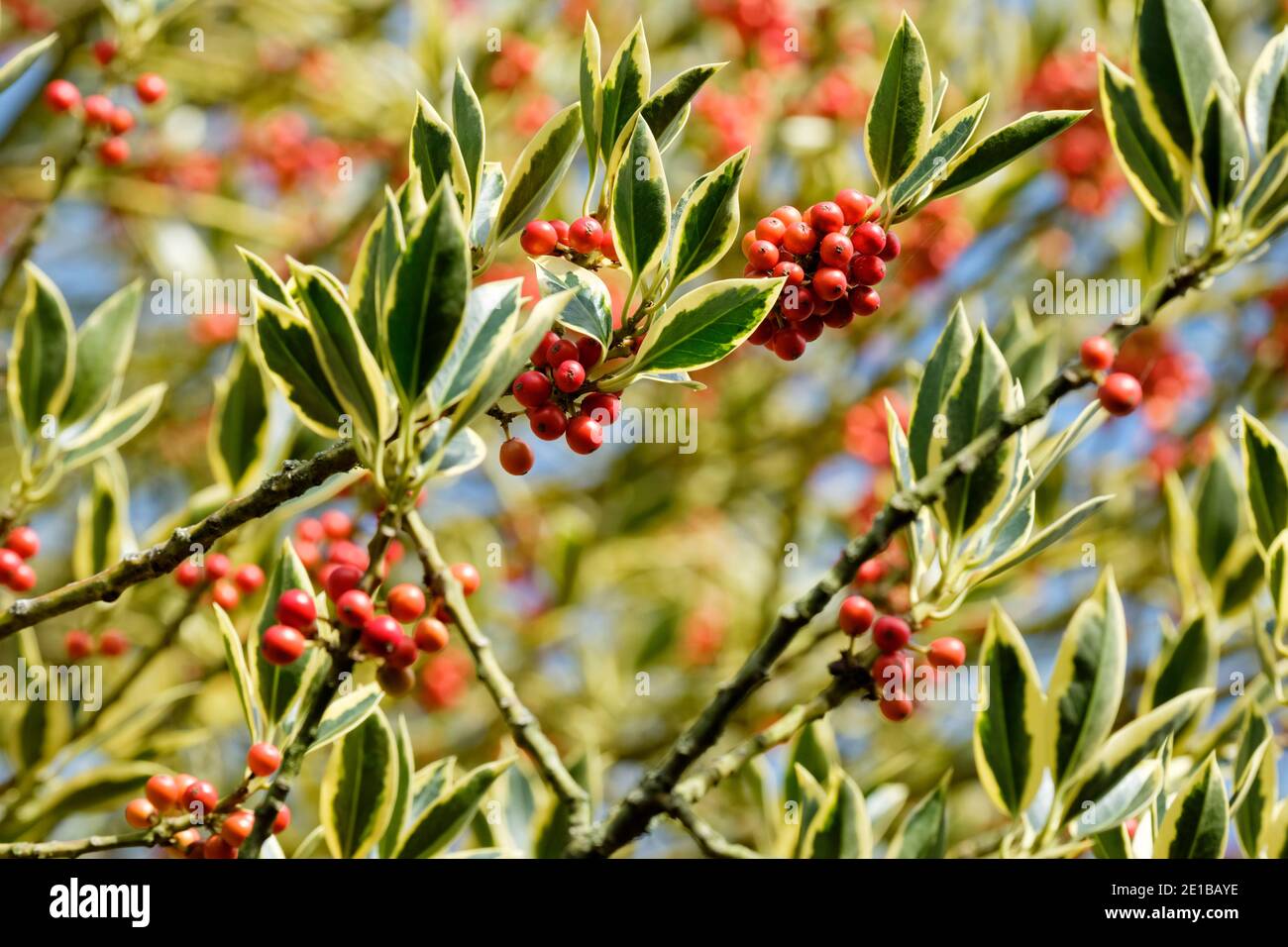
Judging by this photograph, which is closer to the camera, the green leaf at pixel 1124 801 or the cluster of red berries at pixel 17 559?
the green leaf at pixel 1124 801

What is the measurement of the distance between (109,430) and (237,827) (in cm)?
65

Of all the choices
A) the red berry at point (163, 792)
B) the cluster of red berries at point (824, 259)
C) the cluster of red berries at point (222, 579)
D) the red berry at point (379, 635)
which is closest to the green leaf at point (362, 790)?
the red berry at point (163, 792)

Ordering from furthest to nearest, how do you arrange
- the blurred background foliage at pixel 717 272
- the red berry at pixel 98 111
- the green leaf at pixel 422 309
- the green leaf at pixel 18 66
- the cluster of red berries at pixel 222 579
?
1. the blurred background foliage at pixel 717 272
2. the red berry at pixel 98 111
3. the cluster of red berries at pixel 222 579
4. the green leaf at pixel 18 66
5. the green leaf at pixel 422 309

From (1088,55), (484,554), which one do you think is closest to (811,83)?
(1088,55)

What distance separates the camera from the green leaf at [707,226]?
3.22ft

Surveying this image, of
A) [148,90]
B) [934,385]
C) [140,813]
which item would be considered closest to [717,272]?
[148,90]

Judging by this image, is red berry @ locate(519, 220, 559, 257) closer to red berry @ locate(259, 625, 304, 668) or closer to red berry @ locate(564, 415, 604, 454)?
red berry @ locate(564, 415, 604, 454)

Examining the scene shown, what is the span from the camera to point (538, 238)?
1002 mm

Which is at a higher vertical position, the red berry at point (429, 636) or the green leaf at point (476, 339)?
the green leaf at point (476, 339)

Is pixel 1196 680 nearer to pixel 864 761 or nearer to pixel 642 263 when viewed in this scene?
pixel 642 263

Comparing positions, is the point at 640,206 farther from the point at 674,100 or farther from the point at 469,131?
the point at 469,131

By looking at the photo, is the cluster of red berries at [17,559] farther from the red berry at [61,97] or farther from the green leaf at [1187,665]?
the green leaf at [1187,665]

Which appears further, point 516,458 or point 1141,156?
point 1141,156

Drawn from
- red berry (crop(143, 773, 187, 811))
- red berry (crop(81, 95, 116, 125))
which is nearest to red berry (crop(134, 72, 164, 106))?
red berry (crop(81, 95, 116, 125))
